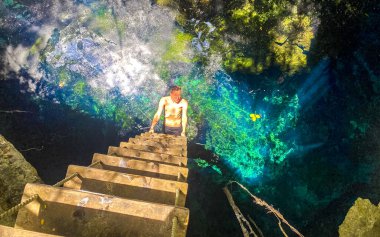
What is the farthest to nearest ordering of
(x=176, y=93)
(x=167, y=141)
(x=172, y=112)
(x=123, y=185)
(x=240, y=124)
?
(x=240, y=124) < (x=172, y=112) < (x=176, y=93) < (x=167, y=141) < (x=123, y=185)

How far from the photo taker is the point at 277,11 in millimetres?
8258

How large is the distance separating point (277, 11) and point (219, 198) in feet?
21.9

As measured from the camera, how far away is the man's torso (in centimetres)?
654

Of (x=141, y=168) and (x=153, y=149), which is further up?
(x=153, y=149)

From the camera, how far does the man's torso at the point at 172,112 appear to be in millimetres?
6535

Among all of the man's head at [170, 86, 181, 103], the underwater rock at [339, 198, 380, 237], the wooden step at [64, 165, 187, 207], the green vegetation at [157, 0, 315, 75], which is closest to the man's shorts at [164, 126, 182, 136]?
the man's head at [170, 86, 181, 103]

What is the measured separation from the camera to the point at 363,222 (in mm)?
2740

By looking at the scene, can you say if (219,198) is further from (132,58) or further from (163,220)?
(163,220)

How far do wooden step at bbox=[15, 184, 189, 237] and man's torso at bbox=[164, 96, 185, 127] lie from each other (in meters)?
4.57

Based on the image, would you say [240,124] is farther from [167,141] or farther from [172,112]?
[167,141]

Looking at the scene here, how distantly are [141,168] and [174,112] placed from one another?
140 inches

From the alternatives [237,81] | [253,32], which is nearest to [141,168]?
[237,81]

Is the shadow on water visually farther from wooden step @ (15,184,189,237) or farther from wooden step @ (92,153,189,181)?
wooden step @ (15,184,189,237)

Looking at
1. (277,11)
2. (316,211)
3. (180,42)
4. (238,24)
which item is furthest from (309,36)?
(316,211)
